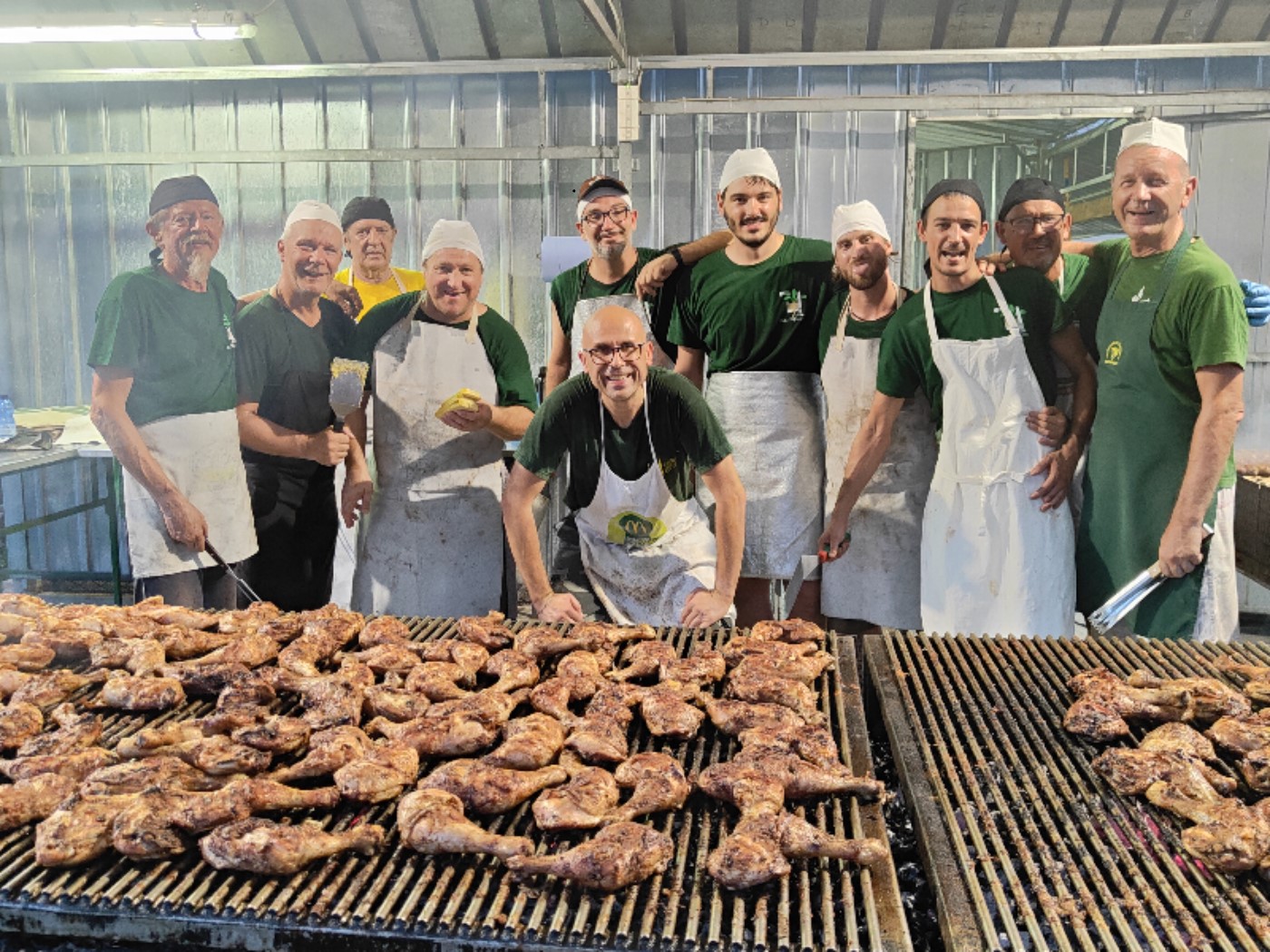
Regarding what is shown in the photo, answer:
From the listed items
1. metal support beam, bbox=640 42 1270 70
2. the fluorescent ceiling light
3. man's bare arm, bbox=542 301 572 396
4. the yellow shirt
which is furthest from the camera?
metal support beam, bbox=640 42 1270 70

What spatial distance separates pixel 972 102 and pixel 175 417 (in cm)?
456

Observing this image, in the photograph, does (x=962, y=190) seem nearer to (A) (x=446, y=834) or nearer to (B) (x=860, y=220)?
(B) (x=860, y=220)

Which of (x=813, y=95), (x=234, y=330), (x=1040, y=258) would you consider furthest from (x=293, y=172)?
(x=1040, y=258)

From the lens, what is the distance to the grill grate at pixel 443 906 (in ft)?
4.93

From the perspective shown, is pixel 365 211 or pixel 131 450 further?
pixel 365 211

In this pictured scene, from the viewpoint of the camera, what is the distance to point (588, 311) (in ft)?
15.3

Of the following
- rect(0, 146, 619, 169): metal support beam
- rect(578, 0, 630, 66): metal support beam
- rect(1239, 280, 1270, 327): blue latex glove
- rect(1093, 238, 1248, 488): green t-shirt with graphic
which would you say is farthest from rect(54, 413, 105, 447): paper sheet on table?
rect(1239, 280, 1270, 327): blue latex glove

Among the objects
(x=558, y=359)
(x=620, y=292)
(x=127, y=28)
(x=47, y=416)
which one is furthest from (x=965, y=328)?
(x=47, y=416)

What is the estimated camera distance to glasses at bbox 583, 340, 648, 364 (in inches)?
155

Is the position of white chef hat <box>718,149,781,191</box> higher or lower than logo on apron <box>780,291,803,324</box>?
higher

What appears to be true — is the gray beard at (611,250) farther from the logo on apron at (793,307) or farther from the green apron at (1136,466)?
the green apron at (1136,466)

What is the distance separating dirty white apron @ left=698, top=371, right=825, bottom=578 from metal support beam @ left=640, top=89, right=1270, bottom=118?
1.99 m

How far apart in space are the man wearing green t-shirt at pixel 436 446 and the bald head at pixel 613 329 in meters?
0.83

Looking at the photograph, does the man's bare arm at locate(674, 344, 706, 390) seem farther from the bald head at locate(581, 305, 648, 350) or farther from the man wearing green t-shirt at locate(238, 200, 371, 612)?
the man wearing green t-shirt at locate(238, 200, 371, 612)
